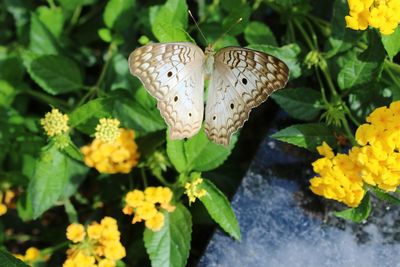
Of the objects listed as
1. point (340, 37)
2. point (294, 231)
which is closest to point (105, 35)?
point (340, 37)

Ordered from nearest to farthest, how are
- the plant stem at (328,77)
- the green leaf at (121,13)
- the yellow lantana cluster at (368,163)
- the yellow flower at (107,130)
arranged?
the yellow lantana cluster at (368,163) < the yellow flower at (107,130) < the plant stem at (328,77) < the green leaf at (121,13)

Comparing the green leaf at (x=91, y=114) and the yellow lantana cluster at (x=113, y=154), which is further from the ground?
the green leaf at (x=91, y=114)

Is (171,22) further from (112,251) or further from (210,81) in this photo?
(112,251)

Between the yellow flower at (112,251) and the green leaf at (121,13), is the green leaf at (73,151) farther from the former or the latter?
the green leaf at (121,13)

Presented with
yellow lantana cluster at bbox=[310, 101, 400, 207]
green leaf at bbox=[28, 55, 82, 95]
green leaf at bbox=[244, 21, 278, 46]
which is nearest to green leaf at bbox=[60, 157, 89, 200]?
green leaf at bbox=[28, 55, 82, 95]

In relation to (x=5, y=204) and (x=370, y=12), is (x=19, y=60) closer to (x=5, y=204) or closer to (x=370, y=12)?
(x=5, y=204)

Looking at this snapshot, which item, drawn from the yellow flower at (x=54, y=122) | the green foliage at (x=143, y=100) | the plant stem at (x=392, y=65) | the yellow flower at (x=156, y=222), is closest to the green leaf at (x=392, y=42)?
the green foliage at (x=143, y=100)

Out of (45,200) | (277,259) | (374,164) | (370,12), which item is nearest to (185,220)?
(277,259)
